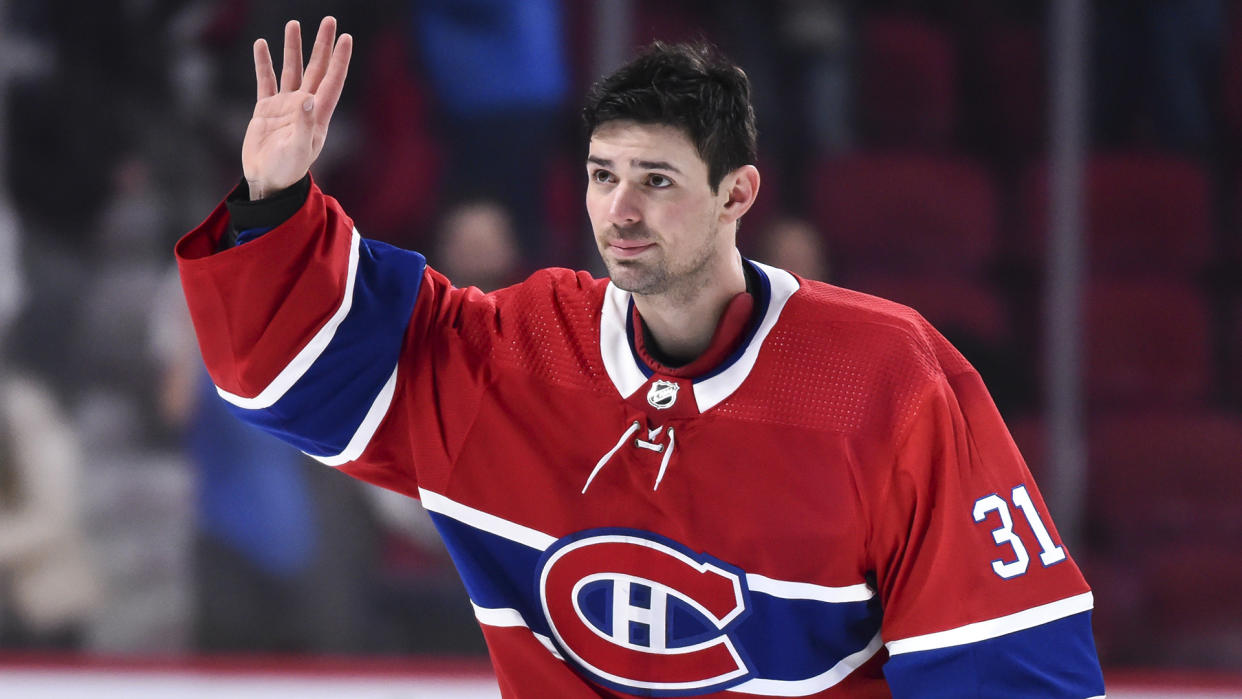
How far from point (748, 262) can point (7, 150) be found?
2.23 m

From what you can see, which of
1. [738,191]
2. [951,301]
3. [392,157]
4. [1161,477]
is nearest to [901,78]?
[951,301]

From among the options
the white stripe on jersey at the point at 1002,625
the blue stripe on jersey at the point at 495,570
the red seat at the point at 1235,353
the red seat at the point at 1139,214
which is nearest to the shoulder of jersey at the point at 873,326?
the white stripe on jersey at the point at 1002,625

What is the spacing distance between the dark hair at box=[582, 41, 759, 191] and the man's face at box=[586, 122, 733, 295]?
0.04 ft

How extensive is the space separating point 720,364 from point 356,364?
1.25 feet

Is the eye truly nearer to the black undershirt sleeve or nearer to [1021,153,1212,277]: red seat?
the black undershirt sleeve

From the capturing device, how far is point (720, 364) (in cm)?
136

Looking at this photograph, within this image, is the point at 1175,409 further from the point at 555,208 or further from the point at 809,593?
the point at 809,593

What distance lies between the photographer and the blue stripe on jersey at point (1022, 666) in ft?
4.16

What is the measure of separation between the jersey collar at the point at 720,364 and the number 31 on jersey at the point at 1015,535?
266 mm

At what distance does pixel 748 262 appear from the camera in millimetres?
1435

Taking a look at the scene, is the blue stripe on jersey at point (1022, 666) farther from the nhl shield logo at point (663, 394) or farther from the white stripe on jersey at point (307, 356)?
the white stripe on jersey at point (307, 356)

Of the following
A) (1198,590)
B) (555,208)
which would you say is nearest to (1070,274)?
(1198,590)

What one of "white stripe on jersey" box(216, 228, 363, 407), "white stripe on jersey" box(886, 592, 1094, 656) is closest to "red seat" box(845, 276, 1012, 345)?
"white stripe on jersey" box(886, 592, 1094, 656)

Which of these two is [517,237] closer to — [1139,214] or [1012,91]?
[1012,91]
